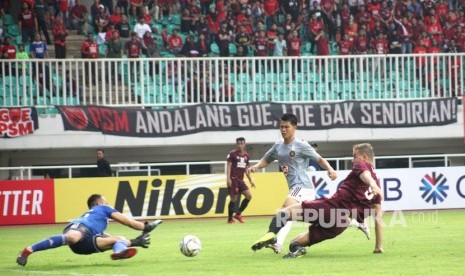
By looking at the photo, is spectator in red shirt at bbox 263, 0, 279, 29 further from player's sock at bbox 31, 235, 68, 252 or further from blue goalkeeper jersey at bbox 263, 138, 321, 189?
player's sock at bbox 31, 235, 68, 252

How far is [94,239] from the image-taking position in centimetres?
1493

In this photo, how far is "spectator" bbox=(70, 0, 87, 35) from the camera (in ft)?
109

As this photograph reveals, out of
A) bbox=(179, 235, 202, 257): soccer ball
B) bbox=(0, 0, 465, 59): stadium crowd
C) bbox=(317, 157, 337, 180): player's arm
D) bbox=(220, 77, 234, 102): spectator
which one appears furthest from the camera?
bbox=(0, 0, 465, 59): stadium crowd

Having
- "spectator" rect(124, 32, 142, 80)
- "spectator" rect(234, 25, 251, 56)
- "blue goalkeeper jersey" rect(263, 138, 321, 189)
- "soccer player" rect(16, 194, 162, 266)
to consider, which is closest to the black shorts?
Answer: "soccer player" rect(16, 194, 162, 266)

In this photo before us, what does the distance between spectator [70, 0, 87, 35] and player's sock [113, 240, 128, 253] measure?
19020 mm

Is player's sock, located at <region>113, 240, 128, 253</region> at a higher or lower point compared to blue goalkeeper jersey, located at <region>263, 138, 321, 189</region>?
lower

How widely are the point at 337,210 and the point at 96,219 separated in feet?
10.7

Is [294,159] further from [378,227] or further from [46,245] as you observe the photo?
[46,245]

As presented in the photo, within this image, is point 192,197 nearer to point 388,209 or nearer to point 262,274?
point 388,209

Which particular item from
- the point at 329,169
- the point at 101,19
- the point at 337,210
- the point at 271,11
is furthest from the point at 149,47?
the point at 337,210

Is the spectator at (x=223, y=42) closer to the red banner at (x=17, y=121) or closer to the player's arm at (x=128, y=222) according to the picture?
the red banner at (x=17, y=121)

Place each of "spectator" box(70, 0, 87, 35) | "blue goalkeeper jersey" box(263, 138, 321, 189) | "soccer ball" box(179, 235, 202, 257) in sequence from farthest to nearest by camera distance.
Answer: "spectator" box(70, 0, 87, 35)
"blue goalkeeper jersey" box(263, 138, 321, 189)
"soccer ball" box(179, 235, 202, 257)

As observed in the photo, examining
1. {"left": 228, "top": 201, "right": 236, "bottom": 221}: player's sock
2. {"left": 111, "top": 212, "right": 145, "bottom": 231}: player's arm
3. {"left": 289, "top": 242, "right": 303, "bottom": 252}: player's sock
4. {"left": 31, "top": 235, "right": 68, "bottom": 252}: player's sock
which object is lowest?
{"left": 228, "top": 201, "right": 236, "bottom": 221}: player's sock

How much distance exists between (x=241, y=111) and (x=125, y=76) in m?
3.36
